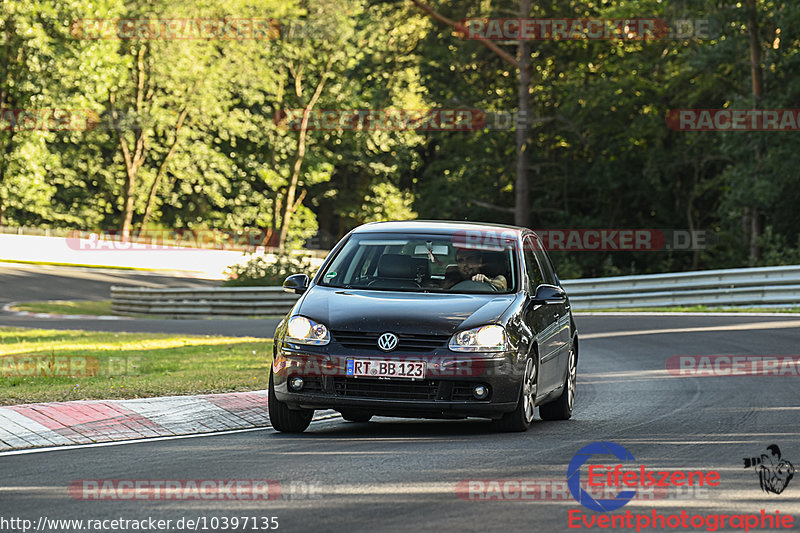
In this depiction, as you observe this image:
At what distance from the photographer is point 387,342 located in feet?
29.7

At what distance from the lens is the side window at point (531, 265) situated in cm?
1060

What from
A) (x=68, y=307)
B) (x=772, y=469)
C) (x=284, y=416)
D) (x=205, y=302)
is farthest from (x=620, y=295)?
(x=772, y=469)

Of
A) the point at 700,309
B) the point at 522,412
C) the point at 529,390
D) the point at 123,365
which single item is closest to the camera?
the point at 522,412

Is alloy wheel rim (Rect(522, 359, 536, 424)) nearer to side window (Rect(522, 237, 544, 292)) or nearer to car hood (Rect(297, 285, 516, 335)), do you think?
car hood (Rect(297, 285, 516, 335))

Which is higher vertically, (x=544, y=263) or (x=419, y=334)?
(x=544, y=263)

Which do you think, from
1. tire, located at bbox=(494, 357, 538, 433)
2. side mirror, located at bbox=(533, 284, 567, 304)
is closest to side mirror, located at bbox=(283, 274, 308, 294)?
side mirror, located at bbox=(533, 284, 567, 304)

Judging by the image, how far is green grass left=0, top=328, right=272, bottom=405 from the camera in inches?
464

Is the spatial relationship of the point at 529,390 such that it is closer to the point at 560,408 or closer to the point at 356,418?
the point at 560,408

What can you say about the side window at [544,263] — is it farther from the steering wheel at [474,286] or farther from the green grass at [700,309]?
the green grass at [700,309]

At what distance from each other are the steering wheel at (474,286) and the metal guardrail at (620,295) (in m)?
17.9

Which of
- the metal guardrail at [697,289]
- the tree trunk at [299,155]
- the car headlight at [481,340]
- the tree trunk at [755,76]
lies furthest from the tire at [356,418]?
the tree trunk at [299,155]

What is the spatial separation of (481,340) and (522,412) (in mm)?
728

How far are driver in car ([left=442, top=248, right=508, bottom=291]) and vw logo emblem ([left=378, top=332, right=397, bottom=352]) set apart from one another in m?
1.13

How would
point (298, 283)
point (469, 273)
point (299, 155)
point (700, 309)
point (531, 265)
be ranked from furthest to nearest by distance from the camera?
point (299, 155)
point (700, 309)
point (531, 265)
point (298, 283)
point (469, 273)
